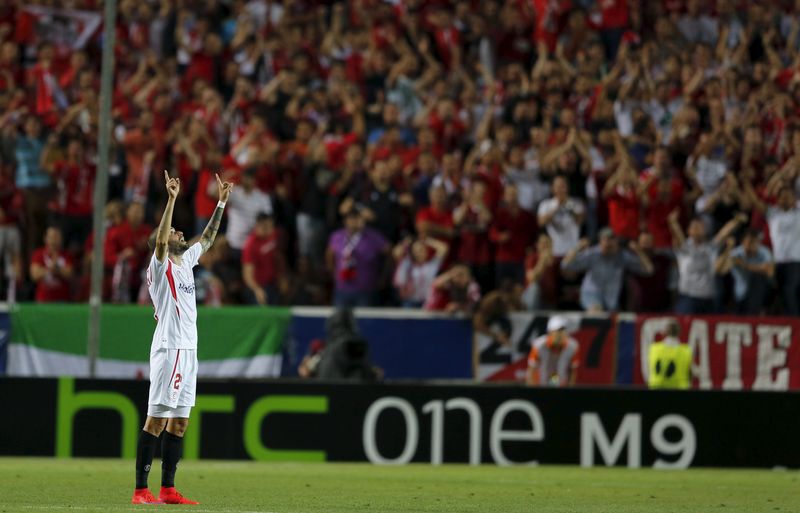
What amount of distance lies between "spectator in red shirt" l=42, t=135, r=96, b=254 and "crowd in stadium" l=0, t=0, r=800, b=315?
29 millimetres

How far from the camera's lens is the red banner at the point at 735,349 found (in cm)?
1945

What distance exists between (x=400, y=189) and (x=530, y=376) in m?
3.29

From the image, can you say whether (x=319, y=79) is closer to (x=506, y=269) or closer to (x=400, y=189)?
(x=400, y=189)

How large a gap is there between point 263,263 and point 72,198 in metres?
2.89

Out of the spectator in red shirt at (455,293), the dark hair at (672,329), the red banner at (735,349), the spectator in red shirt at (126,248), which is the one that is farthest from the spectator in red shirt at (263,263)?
the dark hair at (672,329)

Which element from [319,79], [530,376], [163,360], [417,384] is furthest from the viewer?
[319,79]

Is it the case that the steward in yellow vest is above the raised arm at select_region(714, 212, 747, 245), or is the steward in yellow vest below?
below

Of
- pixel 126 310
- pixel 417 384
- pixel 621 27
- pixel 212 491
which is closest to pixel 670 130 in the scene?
pixel 621 27

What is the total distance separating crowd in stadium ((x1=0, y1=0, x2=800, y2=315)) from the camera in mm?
19906

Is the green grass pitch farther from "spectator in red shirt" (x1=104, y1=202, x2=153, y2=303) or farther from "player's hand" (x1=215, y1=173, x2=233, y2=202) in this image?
"spectator in red shirt" (x1=104, y1=202, x2=153, y2=303)

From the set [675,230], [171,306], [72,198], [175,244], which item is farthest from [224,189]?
[72,198]

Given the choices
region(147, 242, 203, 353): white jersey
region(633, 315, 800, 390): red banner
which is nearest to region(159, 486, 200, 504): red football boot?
region(147, 242, 203, 353): white jersey

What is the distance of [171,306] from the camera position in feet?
37.2

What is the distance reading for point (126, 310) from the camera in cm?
1959
